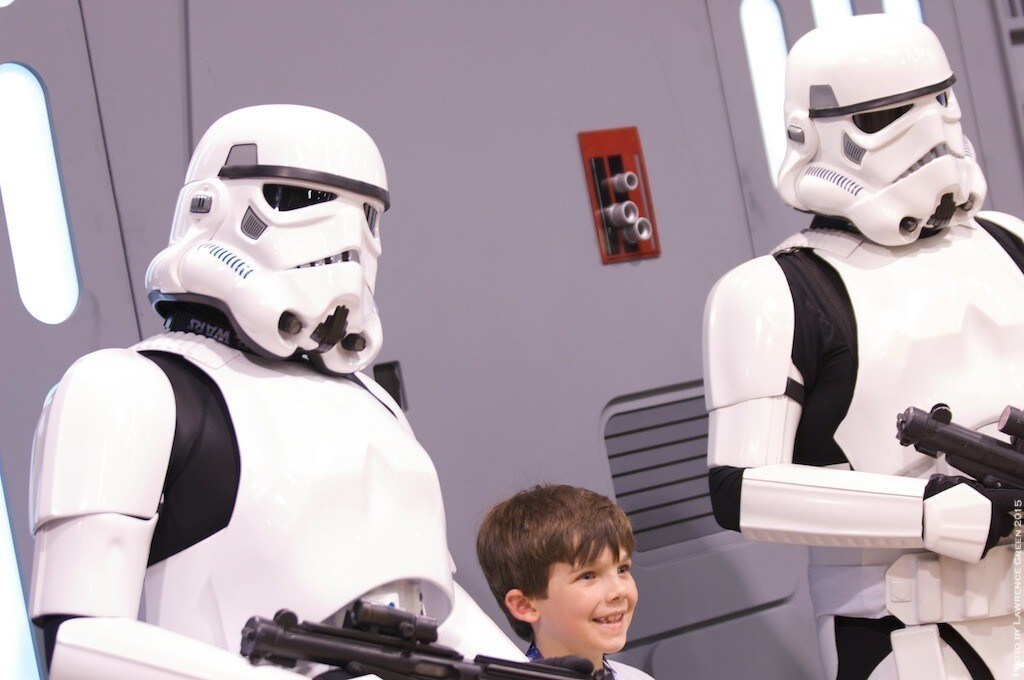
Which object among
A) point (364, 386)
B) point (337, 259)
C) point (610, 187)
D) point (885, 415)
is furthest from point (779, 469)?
point (610, 187)

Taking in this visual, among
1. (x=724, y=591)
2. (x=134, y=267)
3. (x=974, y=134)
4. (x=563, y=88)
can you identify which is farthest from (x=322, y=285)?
(x=974, y=134)

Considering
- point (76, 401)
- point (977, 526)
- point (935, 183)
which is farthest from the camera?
point (935, 183)

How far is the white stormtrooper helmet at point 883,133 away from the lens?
2256 millimetres

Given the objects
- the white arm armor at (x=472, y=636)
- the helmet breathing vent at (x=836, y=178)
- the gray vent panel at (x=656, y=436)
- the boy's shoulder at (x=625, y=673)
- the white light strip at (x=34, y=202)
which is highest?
the white light strip at (x=34, y=202)

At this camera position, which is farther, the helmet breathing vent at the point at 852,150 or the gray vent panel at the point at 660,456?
the gray vent panel at the point at 660,456

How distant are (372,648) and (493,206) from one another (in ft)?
4.85

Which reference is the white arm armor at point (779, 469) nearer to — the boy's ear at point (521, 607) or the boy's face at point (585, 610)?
the boy's face at point (585, 610)

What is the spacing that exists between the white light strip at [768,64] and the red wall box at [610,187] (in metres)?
0.39

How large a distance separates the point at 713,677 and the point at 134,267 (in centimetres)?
162

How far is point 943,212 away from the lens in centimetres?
229

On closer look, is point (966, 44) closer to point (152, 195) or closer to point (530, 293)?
point (530, 293)

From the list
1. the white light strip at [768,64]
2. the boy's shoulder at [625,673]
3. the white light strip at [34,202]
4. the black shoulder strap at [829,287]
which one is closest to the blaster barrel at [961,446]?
the black shoulder strap at [829,287]

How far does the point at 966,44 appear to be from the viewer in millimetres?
3523

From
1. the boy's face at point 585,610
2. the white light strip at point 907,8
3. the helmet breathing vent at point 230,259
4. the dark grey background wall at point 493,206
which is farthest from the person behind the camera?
the white light strip at point 907,8
